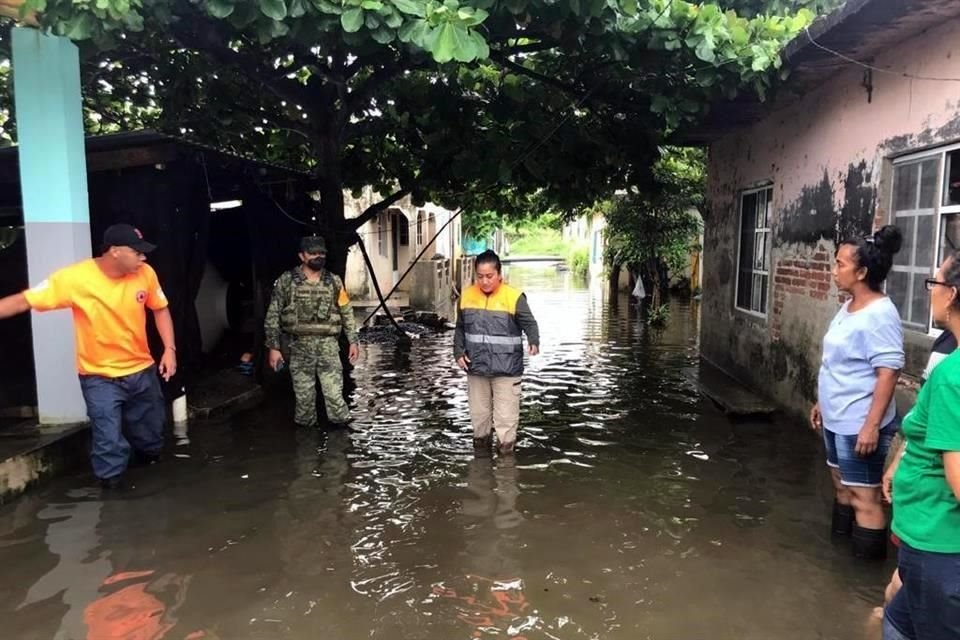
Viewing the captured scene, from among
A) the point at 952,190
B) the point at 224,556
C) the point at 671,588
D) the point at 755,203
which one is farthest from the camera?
the point at 755,203

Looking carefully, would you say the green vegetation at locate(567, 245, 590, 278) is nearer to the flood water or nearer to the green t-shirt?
the flood water

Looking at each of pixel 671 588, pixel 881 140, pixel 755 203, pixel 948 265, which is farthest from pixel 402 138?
pixel 948 265

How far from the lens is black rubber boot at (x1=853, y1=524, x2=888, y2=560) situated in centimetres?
379

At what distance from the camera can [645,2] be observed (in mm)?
5383

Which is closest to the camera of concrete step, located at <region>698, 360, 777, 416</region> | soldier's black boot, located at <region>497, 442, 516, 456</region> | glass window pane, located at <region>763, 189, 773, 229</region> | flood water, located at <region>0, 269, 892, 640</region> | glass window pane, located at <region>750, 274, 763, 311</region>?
flood water, located at <region>0, 269, 892, 640</region>

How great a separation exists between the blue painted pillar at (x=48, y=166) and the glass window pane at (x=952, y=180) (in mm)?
6099

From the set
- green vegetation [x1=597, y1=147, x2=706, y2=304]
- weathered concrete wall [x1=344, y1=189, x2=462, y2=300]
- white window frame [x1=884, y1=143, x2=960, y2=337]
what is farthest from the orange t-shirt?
green vegetation [x1=597, y1=147, x2=706, y2=304]

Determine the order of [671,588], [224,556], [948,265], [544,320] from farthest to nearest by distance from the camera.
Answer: [544,320], [224,556], [671,588], [948,265]

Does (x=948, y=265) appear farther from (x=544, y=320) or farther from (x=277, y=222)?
(x=544, y=320)

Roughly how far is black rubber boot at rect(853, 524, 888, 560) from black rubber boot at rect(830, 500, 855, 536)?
11.1 inches

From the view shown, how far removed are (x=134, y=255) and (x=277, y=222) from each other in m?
4.17

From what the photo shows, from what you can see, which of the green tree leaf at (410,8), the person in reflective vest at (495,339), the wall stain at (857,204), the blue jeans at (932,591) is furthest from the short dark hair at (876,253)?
the green tree leaf at (410,8)

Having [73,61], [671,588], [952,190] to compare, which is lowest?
[671,588]

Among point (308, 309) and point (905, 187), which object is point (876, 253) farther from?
point (308, 309)
